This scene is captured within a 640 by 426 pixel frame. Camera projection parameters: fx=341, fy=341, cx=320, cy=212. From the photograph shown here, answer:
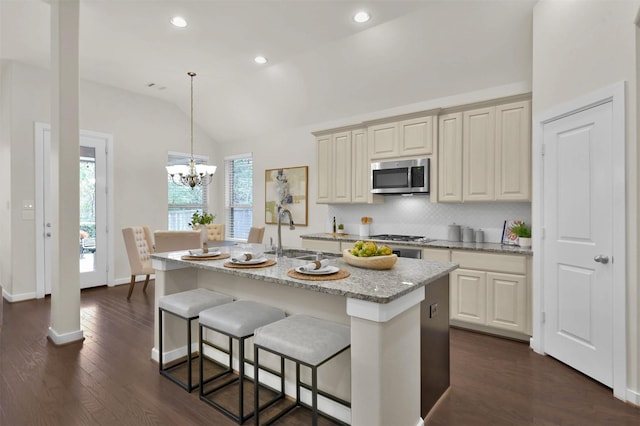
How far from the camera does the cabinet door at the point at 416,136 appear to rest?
13.3 ft

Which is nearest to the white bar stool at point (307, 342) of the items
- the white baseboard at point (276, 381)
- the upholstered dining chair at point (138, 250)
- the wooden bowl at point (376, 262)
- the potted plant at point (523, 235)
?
the white baseboard at point (276, 381)

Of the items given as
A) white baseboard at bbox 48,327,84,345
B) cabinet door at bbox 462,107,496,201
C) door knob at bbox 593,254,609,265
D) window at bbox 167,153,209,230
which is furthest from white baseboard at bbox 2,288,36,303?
door knob at bbox 593,254,609,265

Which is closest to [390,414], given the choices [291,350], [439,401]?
[291,350]

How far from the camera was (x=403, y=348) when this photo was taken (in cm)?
178

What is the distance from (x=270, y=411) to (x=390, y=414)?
2.96 feet

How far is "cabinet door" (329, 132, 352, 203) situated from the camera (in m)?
4.86

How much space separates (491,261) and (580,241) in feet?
2.64

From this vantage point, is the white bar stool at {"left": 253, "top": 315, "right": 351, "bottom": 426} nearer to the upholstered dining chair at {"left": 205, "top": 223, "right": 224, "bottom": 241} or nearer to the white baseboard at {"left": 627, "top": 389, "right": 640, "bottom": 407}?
the white baseboard at {"left": 627, "top": 389, "right": 640, "bottom": 407}

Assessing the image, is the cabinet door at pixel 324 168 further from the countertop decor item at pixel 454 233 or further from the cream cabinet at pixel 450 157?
the countertop decor item at pixel 454 233

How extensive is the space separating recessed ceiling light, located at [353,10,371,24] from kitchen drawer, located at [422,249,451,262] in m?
2.58

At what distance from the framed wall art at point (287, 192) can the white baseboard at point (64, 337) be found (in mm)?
3428

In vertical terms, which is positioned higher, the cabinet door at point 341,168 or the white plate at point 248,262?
the cabinet door at point 341,168

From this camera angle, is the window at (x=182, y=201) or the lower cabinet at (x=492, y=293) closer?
the lower cabinet at (x=492, y=293)

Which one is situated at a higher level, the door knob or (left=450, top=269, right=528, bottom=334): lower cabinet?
the door knob
